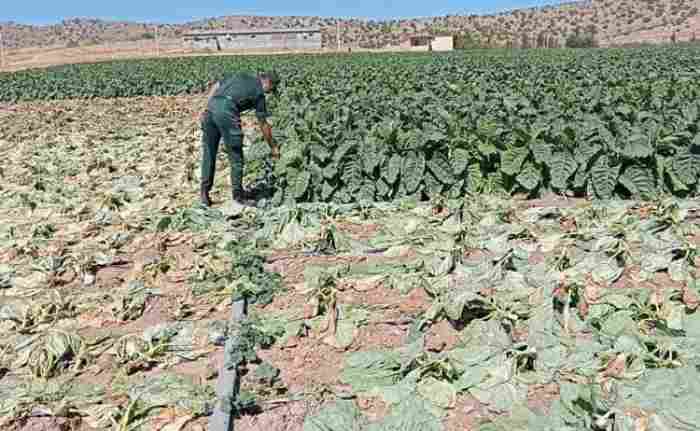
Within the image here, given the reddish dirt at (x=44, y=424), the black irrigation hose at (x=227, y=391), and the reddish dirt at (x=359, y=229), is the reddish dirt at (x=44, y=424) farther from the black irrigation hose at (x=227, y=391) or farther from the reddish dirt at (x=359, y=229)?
the reddish dirt at (x=359, y=229)

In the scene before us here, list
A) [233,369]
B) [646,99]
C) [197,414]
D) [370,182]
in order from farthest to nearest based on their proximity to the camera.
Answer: [646,99], [370,182], [233,369], [197,414]

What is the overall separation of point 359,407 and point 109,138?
11.1 meters

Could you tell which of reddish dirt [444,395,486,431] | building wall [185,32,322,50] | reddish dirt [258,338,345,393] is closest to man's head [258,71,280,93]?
reddish dirt [258,338,345,393]

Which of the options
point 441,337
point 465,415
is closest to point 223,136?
point 441,337

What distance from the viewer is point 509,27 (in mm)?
95875

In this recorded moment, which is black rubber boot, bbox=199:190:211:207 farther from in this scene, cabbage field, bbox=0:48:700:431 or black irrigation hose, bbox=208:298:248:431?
black irrigation hose, bbox=208:298:248:431

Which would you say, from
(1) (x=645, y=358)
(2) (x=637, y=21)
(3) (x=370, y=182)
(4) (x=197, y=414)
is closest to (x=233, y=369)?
(4) (x=197, y=414)

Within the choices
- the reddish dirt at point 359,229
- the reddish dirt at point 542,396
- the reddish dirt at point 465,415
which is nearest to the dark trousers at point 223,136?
the reddish dirt at point 359,229

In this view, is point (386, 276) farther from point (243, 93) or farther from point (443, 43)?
point (443, 43)

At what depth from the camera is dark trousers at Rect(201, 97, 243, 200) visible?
7414 mm

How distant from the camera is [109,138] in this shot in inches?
531

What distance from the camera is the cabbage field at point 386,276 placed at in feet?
12.6

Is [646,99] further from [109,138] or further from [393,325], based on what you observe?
[109,138]

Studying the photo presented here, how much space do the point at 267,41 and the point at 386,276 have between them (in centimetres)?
5954
